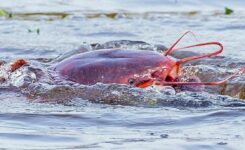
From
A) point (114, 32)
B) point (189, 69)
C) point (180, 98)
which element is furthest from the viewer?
point (114, 32)

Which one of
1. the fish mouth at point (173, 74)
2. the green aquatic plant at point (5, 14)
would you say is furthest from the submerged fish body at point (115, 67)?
the green aquatic plant at point (5, 14)

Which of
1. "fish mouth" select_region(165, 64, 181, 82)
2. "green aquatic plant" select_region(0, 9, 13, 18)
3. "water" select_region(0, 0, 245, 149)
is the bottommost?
"water" select_region(0, 0, 245, 149)

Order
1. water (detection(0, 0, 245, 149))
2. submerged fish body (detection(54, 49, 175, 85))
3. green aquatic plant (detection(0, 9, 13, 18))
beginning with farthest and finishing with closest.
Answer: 1. green aquatic plant (detection(0, 9, 13, 18))
2. submerged fish body (detection(54, 49, 175, 85))
3. water (detection(0, 0, 245, 149))

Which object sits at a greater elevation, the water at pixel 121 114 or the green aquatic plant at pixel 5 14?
the green aquatic plant at pixel 5 14

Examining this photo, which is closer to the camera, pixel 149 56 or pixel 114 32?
pixel 149 56

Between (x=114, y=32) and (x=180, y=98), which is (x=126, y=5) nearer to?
(x=114, y=32)

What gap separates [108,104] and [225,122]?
0.91m

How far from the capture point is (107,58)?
20.2ft

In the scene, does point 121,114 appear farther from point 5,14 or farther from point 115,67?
point 5,14

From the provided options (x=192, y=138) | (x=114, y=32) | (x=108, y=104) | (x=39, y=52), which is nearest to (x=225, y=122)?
(x=192, y=138)

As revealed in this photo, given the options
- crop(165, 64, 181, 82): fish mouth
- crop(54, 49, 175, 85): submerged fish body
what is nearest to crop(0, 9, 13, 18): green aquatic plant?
crop(54, 49, 175, 85): submerged fish body

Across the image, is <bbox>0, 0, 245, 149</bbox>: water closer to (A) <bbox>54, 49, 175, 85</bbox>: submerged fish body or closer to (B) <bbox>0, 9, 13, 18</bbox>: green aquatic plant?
(A) <bbox>54, 49, 175, 85</bbox>: submerged fish body

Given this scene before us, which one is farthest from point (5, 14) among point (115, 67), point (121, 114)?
point (121, 114)

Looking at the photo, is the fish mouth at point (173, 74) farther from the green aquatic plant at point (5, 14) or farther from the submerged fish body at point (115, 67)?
the green aquatic plant at point (5, 14)
